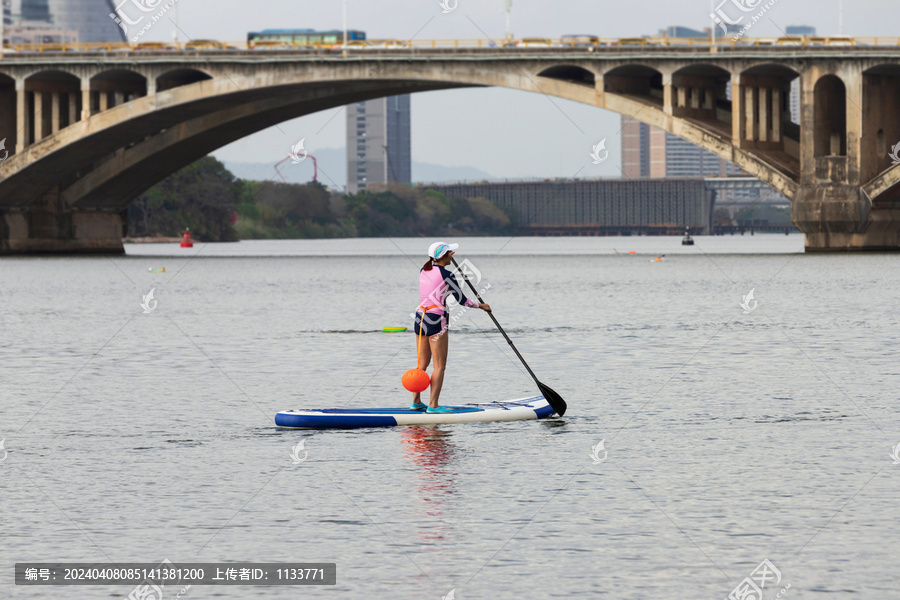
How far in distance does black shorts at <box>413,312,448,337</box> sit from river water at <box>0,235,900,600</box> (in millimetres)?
1173

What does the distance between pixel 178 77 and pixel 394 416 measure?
76704 mm

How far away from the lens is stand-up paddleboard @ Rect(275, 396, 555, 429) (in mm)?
16641

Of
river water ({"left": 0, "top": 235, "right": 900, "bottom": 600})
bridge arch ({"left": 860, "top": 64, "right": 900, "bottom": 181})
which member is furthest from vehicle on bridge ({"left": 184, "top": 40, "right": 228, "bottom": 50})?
river water ({"left": 0, "top": 235, "right": 900, "bottom": 600})

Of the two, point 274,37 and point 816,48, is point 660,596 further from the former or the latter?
point 274,37

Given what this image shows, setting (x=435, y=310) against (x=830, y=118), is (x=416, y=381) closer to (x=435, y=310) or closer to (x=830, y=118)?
(x=435, y=310)

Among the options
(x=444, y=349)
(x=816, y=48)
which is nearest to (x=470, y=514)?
(x=444, y=349)

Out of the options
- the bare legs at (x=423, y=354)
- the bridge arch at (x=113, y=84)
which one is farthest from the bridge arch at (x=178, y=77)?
the bare legs at (x=423, y=354)

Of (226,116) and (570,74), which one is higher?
(570,74)

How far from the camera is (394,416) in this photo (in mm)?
16859

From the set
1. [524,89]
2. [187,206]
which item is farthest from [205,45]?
[187,206]

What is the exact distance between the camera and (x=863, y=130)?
249 feet

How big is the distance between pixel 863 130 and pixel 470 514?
6869 centimetres

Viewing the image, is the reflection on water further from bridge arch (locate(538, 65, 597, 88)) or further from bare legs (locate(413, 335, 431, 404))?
bridge arch (locate(538, 65, 597, 88))

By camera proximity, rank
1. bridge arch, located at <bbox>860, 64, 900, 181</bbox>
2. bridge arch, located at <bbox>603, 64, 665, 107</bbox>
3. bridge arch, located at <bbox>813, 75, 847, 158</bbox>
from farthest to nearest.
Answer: bridge arch, located at <bbox>603, 64, 665, 107</bbox> < bridge arch, located at <bbox>813, 75, 847, 158</bbox> < bridge arch, located at <bbox>860, 64, 900, 181</bbox>
